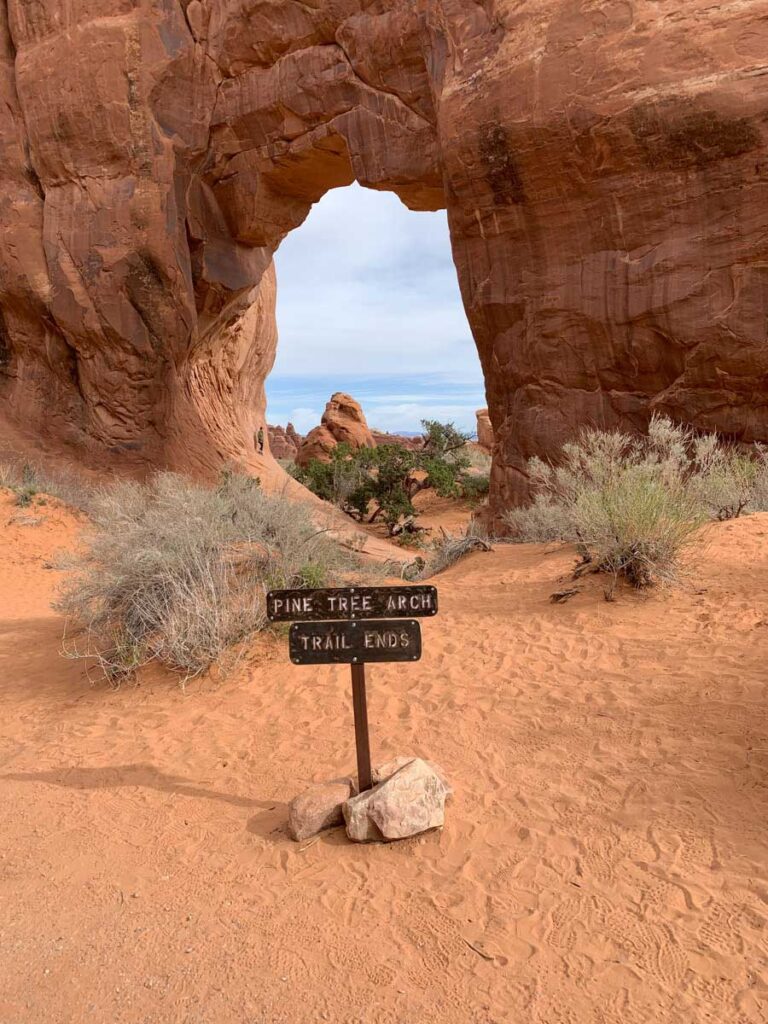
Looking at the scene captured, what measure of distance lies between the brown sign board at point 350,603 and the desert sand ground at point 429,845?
1.07 metres

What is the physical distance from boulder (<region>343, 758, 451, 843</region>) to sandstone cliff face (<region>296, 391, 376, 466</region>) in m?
24.4

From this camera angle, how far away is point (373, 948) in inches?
105

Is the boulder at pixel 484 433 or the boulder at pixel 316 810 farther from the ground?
the boulder at pixel 484 433

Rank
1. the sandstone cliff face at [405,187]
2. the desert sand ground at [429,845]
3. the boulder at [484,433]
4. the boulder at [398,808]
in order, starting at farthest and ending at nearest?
1. the boulder at [484,433]
2. the sandstone cliff face at [405,187]
3. the boulder at [398,808]
4. the desert sand ground at [429,845]

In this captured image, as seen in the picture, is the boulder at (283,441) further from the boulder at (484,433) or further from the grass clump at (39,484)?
the grass clump at (39,484)

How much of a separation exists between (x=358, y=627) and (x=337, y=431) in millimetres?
26563

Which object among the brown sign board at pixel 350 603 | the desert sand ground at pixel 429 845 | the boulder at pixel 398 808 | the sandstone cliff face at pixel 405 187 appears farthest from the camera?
the sandstone cliff face at pixel 405 187

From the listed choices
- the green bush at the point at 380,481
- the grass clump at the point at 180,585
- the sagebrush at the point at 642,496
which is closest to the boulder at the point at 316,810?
the grass clump at the point at 180,585

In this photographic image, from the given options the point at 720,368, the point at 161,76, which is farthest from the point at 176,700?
the point at 161,76

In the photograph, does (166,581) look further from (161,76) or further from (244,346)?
(244,346)

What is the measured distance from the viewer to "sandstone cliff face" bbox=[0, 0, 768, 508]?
9.71 m

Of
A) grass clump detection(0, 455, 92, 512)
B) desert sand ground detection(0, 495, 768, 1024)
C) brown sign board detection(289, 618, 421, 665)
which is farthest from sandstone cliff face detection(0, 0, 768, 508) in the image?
brown sign board detection(289, 618, 421, 665)

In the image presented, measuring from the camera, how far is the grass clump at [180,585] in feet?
19.1

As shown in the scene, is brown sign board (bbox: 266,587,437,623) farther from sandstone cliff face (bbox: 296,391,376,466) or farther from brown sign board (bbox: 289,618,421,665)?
sandstone cliff face (bbox: 296,391,376,466)
